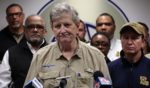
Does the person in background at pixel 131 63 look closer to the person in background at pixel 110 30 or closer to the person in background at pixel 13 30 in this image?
the person in background at pixel 110 30

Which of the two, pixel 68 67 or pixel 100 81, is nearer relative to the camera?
pixel 100 81

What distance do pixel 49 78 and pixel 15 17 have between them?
2.47m

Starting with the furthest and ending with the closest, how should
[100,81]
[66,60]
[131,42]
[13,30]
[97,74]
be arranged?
[13,30] → [131,42] → [66,60] → [97,74] → [100,81]

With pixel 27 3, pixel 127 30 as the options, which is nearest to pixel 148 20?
pixel 27 3

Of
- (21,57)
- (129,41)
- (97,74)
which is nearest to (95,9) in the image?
(21,57)

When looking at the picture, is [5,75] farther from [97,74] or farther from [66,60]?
[97,74]

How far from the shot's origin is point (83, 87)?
274 cm

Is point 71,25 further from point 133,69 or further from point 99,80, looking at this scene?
point 133,69

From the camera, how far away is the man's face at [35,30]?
13.0 ft

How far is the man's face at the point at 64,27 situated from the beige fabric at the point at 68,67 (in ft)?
0.42

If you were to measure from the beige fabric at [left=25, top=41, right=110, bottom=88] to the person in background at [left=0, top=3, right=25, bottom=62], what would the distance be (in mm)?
2036

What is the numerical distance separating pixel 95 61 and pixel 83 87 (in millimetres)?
208

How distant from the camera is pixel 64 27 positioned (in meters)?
2.74

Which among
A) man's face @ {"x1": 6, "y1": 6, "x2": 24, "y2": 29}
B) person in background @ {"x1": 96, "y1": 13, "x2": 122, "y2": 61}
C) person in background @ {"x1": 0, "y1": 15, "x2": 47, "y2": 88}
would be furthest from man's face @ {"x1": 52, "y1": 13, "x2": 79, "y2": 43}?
man's face @ {"x1": 6, "y1": 6, "x2": 24, "y2": 29}
